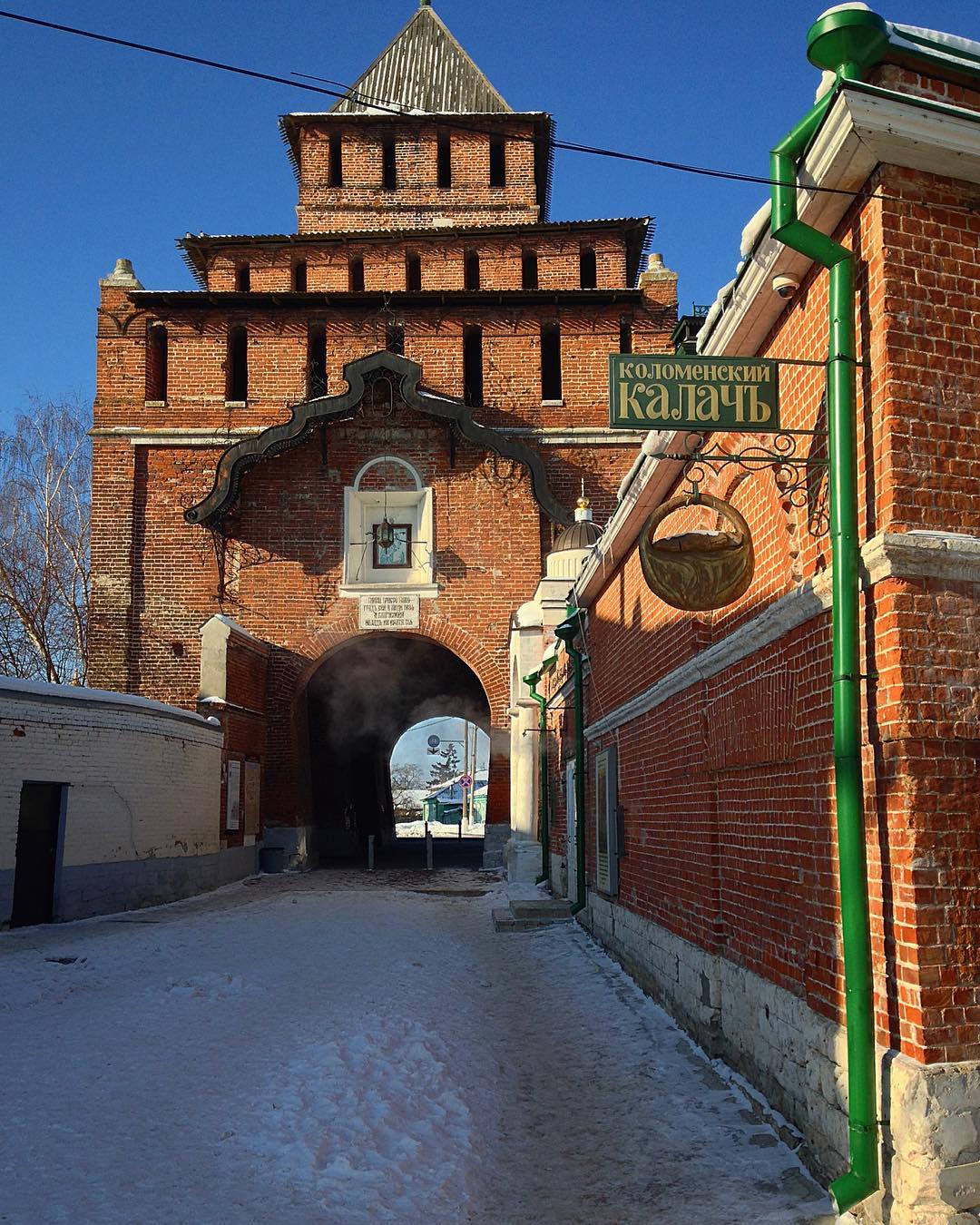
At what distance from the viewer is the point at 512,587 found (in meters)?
21.4

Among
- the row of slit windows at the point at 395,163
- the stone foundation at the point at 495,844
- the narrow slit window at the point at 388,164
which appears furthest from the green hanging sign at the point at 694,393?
the narrow slit window at the point at 388,164

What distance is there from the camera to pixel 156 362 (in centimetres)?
2266

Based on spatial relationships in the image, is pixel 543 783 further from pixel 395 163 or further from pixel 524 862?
pixel 395 163

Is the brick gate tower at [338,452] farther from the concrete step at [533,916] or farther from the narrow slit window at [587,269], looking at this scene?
the concrete step at [533,916]

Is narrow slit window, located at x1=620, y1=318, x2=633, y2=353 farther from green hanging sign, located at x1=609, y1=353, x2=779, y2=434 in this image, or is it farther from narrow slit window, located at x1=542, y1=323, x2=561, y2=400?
green hanging sign, located at x1=609, y1=353, x2=779, y2=434

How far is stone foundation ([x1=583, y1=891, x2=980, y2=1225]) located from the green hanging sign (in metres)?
2.82

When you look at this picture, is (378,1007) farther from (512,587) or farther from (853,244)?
(512,587)

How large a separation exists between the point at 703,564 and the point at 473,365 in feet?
57.7

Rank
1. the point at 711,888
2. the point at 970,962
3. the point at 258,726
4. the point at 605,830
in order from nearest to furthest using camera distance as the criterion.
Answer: the point at 970,962, the point at 711,888, the point at 605,830, the point at 258,726

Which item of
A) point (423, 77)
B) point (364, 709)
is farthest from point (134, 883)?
point (423, 77)

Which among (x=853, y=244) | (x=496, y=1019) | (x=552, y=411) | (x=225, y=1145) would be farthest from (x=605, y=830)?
(x=552, y=411)

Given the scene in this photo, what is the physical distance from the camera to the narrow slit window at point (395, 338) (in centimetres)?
2244

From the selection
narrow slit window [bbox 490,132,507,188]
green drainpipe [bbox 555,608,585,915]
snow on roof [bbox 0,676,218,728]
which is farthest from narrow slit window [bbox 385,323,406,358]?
green drainpipe [bbox 555,608,585,915]

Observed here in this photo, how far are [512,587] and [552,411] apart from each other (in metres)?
3.71
